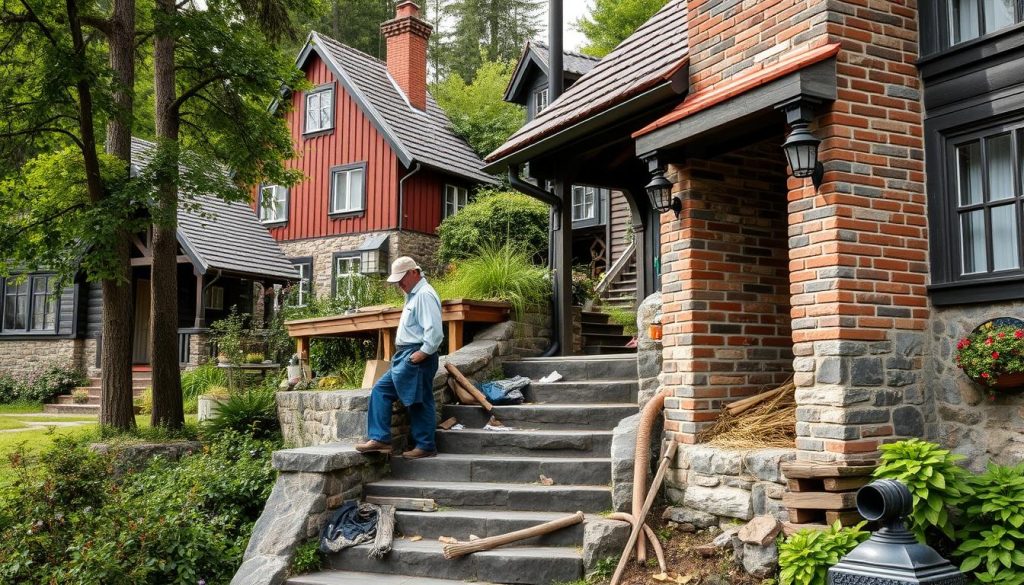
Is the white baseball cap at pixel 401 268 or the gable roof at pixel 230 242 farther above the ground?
the gable roof at pixel 230 242

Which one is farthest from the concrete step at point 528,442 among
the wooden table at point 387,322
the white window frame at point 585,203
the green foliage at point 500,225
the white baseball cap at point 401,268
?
the white window frame at point 585,203

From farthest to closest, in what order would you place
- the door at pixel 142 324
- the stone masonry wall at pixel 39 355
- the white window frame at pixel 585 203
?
the door at pixel 142 324, the stone masonry wall at pixel 39 355, the white window frame at pixel 585 203

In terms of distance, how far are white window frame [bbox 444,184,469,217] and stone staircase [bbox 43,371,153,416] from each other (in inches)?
326

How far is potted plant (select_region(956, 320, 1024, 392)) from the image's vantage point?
4.78 m

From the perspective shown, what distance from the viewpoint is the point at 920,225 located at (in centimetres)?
551

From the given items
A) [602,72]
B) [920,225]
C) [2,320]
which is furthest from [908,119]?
[2,320]

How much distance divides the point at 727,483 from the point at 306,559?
3.05 m

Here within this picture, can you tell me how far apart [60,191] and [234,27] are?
3.12m

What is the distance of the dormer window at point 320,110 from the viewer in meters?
22.8

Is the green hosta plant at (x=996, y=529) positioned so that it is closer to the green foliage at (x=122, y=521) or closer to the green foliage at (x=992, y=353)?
the green foliage at (x=992, y=353)

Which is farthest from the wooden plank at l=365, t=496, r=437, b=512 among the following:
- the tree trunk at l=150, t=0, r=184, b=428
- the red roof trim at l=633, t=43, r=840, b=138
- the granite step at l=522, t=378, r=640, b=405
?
the tree trunk at l=150, t=0, r=184, b=428

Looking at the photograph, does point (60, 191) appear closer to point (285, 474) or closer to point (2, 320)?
point (285, 474)

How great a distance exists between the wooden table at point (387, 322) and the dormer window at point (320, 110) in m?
11.6

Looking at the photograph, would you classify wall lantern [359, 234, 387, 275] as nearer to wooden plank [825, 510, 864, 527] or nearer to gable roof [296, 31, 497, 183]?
gable roof [296, 31, 497, 183]
